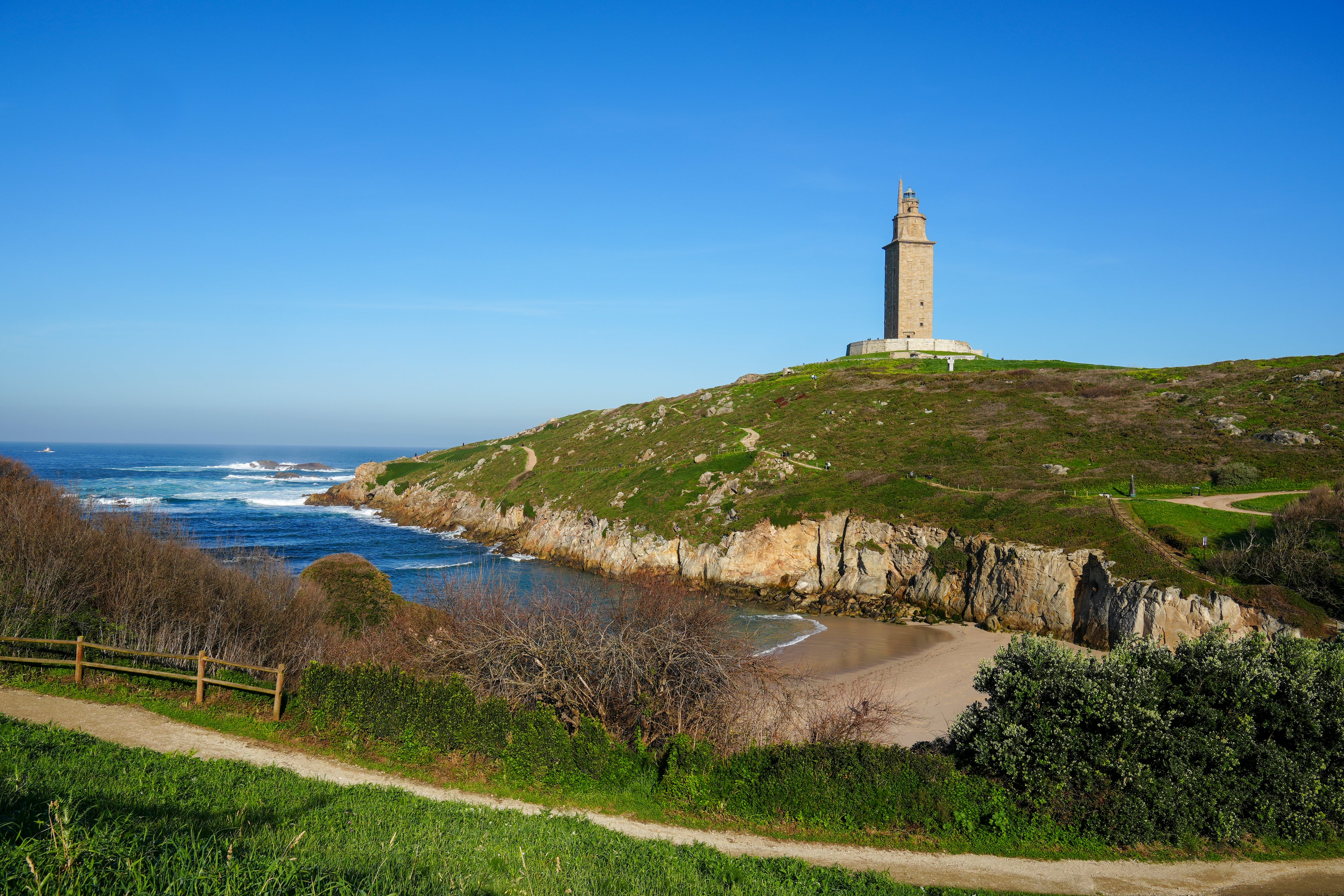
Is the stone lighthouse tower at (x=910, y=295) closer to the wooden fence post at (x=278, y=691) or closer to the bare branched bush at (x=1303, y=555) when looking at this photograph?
the bare branched bush at (x=1303, y=555)

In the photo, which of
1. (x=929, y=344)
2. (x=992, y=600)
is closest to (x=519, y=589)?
(x=992, y=600)

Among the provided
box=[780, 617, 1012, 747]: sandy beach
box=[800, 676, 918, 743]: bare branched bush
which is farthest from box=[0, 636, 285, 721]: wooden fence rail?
box=[780, 617, 1012, 747]: sandy beach

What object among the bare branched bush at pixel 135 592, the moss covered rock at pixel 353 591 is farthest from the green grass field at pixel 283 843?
the moss covered rock at pixel 353 591

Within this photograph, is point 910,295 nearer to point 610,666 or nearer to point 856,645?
point 856,645

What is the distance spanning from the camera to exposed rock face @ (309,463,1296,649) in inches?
1187

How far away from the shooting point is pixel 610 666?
55.8ft

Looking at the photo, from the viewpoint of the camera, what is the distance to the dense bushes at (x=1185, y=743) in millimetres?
12242

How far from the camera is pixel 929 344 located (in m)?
93.8

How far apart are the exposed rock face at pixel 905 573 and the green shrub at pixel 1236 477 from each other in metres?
15.3

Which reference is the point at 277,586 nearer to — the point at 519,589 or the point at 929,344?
the point at 519,589

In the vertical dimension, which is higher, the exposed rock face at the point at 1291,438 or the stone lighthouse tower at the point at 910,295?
the stone lighthouse tower at the point at 910,295

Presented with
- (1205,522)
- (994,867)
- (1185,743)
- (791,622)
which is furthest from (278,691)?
(1205,522)

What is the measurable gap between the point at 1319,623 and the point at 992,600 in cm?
1360

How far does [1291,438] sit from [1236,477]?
29.5 feet
